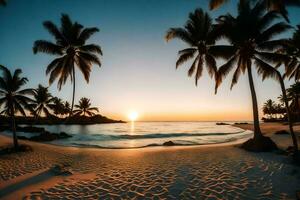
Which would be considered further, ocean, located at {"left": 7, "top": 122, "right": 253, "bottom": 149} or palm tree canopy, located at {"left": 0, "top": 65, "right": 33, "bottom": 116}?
ocean, located at {"left": 7, "top": 122, "right": 253, "bottom": 149}

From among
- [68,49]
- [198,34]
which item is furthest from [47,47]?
[198,34]

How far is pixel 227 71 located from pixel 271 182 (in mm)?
10598

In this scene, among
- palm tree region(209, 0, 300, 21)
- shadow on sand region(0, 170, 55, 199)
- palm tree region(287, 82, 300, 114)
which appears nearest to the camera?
shadow on sand region(0, 170, 55, 199)

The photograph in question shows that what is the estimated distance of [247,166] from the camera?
9.27m

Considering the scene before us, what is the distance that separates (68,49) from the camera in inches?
872

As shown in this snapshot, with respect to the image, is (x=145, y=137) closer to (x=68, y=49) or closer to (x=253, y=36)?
(x=68, y=49)

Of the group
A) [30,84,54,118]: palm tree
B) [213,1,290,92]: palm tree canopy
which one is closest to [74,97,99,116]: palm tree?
[30,84,54,118]: palm tree

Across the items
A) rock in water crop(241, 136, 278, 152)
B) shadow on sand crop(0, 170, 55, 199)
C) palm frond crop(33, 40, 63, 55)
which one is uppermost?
palm frond crop(33, 40, 63, 55)

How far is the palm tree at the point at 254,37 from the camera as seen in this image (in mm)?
14383

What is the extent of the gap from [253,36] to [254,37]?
15 centimetres

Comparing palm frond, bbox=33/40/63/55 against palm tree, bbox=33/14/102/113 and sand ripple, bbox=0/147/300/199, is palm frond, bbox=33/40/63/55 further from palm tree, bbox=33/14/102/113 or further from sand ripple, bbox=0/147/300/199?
sand ripple, bbox=0/147/300/199

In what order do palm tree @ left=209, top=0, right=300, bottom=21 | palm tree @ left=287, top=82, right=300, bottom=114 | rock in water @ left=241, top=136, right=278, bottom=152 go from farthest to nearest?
palm tree @ left=287, top=82, right=300, bottom=114 → rock in water @ left=241, top=136, right=278, bottom=152 → palm tree @ left=209, top=0, right=300, bottom=21

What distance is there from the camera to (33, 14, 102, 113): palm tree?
2131 centimetres

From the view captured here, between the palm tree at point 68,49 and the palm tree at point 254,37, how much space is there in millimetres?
13485
